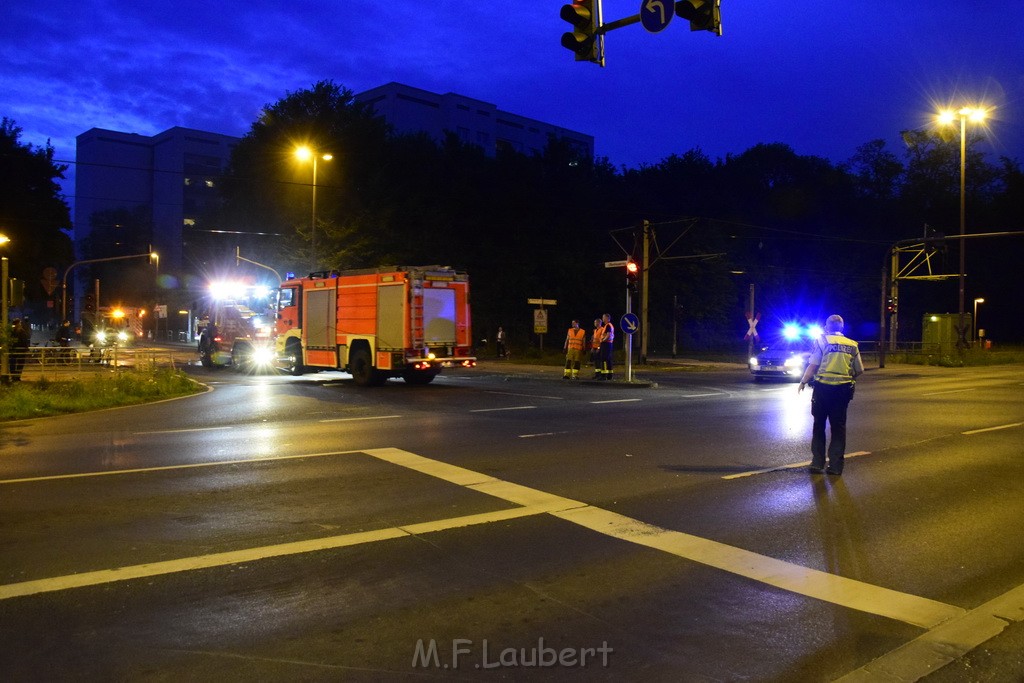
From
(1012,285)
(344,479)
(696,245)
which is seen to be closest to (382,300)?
(344,479)

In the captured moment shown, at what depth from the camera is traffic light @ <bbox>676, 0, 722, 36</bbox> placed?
889 cm

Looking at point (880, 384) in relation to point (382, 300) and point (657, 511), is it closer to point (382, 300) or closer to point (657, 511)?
point (382, 300)

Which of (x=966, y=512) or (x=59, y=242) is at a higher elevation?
(x=59, y=242)

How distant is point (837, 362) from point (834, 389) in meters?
0.29

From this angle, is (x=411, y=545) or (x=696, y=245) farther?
(x=696, y=245)

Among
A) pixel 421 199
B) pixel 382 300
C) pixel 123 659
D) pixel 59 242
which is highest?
pixel 421 199

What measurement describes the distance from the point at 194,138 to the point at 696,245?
216ft

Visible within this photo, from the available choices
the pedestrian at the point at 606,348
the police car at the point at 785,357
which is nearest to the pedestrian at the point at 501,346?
the police car at the point at 785,357

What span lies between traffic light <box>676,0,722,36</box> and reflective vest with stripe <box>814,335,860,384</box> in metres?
3.72

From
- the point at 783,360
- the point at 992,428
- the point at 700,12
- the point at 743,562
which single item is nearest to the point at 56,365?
the point at 700,12

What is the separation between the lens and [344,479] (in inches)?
334

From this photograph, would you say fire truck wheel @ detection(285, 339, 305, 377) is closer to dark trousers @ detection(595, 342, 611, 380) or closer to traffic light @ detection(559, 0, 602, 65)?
dark trousers @ detection(595, 342, 611, 380)

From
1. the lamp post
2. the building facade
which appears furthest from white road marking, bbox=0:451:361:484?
the building facade

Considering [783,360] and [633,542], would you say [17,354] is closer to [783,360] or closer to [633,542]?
[633,542]
